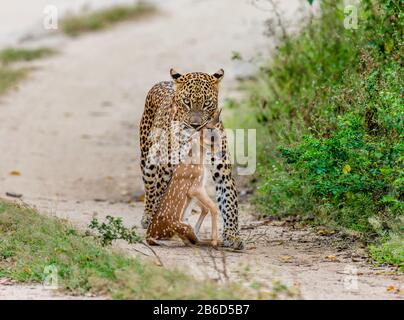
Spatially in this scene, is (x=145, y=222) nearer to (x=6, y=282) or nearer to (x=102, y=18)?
(x=6, y=282)

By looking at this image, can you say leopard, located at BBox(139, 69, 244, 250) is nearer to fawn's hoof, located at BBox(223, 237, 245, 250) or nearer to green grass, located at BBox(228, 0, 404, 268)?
fawn's hoof, located at BBox(223, 237, 245, 250)

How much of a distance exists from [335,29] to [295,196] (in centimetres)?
278

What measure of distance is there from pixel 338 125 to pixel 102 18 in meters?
16.6

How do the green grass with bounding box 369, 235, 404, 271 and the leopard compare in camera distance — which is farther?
the leopard

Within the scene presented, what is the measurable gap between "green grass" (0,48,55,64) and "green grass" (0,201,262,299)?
1204 centimetres

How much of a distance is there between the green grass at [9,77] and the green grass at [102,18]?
418cm

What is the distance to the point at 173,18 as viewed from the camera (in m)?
25.7

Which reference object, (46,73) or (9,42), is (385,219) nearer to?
(46,73)

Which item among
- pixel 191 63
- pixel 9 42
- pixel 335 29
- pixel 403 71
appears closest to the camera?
pixel 403 71

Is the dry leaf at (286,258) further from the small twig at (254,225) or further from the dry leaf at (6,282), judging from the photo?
the dry leaf at (6,282)

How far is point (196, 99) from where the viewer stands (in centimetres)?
918

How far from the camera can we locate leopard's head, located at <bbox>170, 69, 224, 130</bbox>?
9172 mm

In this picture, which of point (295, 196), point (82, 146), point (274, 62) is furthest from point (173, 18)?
point (295, 196)

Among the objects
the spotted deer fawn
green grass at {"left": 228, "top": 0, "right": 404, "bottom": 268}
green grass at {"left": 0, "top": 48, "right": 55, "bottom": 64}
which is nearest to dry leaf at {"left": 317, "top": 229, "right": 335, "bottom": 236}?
green grass at {"left": 228, "top": 0, "right": 404, "bottom": 268}
